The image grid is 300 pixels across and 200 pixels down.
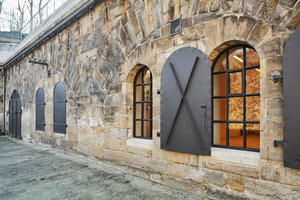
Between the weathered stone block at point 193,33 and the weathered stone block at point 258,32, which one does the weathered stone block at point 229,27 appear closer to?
the weathered stone block at point 258,32

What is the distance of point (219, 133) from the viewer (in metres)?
3.41

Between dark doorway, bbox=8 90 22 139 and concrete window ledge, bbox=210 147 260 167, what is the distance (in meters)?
10.3

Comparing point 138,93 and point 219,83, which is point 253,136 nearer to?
point 219,83

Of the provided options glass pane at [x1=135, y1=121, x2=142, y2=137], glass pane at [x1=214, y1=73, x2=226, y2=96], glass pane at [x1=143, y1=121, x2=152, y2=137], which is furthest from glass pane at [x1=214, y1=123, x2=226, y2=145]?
glass pane at [x1=135, y1=121, x2=142, y2=137]

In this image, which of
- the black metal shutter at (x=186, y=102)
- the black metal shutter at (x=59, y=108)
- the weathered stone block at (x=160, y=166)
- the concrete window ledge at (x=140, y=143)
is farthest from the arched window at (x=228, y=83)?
the black metal shutter at (x=59, y=108)

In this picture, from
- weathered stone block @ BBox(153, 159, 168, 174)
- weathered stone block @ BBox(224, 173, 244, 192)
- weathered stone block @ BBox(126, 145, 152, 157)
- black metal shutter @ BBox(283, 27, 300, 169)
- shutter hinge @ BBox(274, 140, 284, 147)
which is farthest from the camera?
weathered stone block @ BBox(126, 145, 152, 157)

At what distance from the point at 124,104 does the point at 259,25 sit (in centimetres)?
291

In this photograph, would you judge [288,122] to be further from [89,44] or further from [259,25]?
[89,44]

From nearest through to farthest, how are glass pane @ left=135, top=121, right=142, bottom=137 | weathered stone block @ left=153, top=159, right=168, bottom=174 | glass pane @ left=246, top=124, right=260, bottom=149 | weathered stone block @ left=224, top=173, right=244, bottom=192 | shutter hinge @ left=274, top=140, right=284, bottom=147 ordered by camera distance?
1. shutter hinge @ left=274, top=140, right=284, bottom=147
2. weathered stone block @ left=224, top=173, right=244, bottom=192
3. weathered stone block @ left=153, top=159, right=168, bottom=174
4. glass pane @ left=246, top=124, right=260, bottom=149
5. glass pane @ left=135, top=121, right=142, bottom=137

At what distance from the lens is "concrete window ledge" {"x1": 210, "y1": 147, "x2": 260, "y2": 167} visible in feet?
8.91

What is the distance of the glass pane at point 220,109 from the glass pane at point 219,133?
12cm

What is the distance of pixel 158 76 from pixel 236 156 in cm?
189

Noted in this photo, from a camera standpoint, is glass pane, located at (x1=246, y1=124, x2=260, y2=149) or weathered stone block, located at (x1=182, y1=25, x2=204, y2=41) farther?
glass pane, located at (x1=246, y1=124, x2=260, y2=149)

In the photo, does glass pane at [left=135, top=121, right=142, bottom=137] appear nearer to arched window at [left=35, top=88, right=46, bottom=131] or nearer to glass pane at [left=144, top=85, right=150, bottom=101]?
glass pane at [left=144, top=85, right=150, bottom=101]
